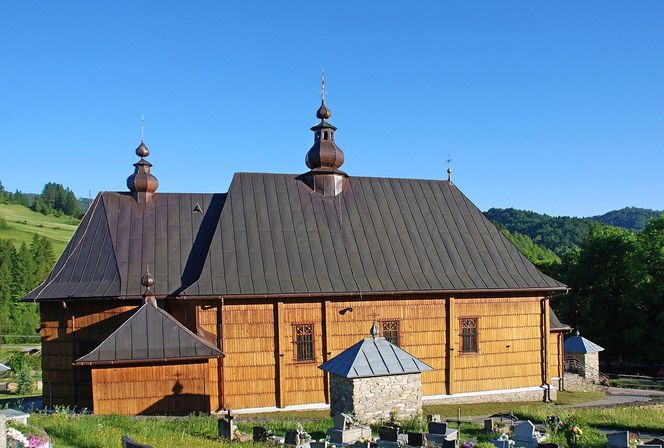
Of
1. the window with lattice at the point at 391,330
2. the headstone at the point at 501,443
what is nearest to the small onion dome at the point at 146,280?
the window with lattice at the point at 391,330

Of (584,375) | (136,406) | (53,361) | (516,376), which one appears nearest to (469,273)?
(516,376)

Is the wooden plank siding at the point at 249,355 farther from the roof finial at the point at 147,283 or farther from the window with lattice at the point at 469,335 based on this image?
the window with lattice at the point at 469,335

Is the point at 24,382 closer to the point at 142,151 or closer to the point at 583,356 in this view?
the point at 142,151

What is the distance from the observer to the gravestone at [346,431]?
1295cm

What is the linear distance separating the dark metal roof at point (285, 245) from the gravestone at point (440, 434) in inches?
251

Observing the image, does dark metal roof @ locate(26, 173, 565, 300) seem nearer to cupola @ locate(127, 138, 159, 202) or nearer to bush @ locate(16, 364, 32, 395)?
cupola @ locate(127, 138, 159, 202)

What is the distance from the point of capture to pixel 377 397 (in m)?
15.0

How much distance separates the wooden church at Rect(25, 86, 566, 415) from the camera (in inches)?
699

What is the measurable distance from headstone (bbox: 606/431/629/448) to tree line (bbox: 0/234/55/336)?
194 feet

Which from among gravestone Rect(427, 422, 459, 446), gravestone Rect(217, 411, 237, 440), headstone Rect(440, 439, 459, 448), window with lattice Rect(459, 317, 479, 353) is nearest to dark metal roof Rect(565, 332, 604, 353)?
window with lattice Rect(459, 317, 479, 353)

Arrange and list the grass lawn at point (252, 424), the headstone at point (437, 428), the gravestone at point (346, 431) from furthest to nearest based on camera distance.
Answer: the headstone at point (437, 428), the gravestone at point (346, 431), the grass lawn at point (252, 424)

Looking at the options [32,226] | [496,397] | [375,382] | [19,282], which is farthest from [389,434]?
[32,226]

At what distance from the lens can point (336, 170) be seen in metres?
22.4

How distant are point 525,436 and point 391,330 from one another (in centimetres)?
711
